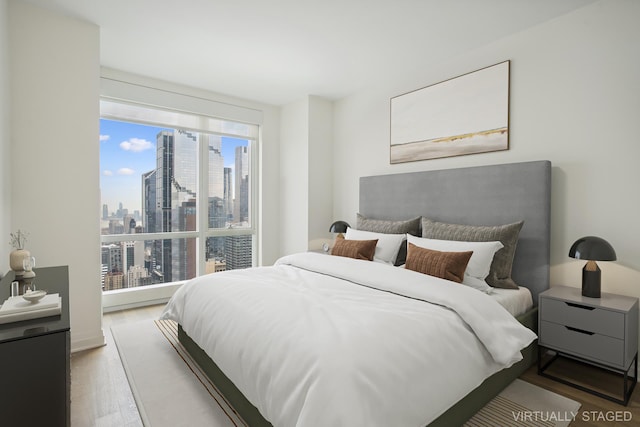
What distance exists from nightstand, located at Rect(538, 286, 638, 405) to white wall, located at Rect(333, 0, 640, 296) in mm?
358

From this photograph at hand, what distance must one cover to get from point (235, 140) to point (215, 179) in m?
0.64

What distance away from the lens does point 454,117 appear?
125 inches

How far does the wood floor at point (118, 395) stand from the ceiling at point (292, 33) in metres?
2.68

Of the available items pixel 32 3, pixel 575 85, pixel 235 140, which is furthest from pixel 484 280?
pixel 32 3

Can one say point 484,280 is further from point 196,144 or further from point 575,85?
point 196,144

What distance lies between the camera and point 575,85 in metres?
2.44

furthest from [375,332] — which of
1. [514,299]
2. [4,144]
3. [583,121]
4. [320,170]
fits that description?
[320,170]

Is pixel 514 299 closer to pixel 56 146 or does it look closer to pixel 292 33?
pixel 292 33

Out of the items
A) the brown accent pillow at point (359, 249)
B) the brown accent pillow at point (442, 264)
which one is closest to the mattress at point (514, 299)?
the brown accent pillow at point (442, 264)

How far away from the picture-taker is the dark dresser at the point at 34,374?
1.11 metres

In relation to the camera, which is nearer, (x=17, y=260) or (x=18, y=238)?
(x=17, y=260)

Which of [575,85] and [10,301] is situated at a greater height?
[575,85]

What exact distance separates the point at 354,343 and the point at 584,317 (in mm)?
1699

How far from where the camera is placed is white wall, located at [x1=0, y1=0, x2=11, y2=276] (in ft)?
7.28
